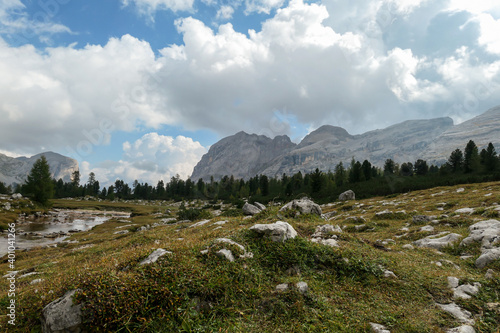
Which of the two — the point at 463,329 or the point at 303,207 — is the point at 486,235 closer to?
the point at 463,329

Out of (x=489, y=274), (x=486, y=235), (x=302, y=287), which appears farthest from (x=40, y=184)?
(x=486, y=235)

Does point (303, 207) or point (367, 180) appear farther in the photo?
point (367, 180)

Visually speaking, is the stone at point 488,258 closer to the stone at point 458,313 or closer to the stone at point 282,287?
the stone at point 458,313

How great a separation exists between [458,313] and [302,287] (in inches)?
140

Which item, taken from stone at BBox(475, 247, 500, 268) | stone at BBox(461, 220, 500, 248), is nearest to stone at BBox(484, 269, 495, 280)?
stone at BBox(475, 247, 500, 268)

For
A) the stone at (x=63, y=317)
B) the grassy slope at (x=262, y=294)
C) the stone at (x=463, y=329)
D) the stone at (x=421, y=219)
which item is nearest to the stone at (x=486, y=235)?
the grassy slope at (x=262, y=294)

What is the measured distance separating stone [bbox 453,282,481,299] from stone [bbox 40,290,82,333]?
8537mm

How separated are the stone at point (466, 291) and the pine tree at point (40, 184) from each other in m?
91.6

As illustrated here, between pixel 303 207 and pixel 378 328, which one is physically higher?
pixel 303 207

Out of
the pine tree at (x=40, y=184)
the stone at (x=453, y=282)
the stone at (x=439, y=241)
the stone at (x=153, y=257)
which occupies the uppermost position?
the pine tree at (x=40, y=184)

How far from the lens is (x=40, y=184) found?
68938 millimetres

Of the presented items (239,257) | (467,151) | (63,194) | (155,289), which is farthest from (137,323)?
(63,194)

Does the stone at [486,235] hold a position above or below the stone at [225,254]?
below

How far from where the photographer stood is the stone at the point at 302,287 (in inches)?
216
